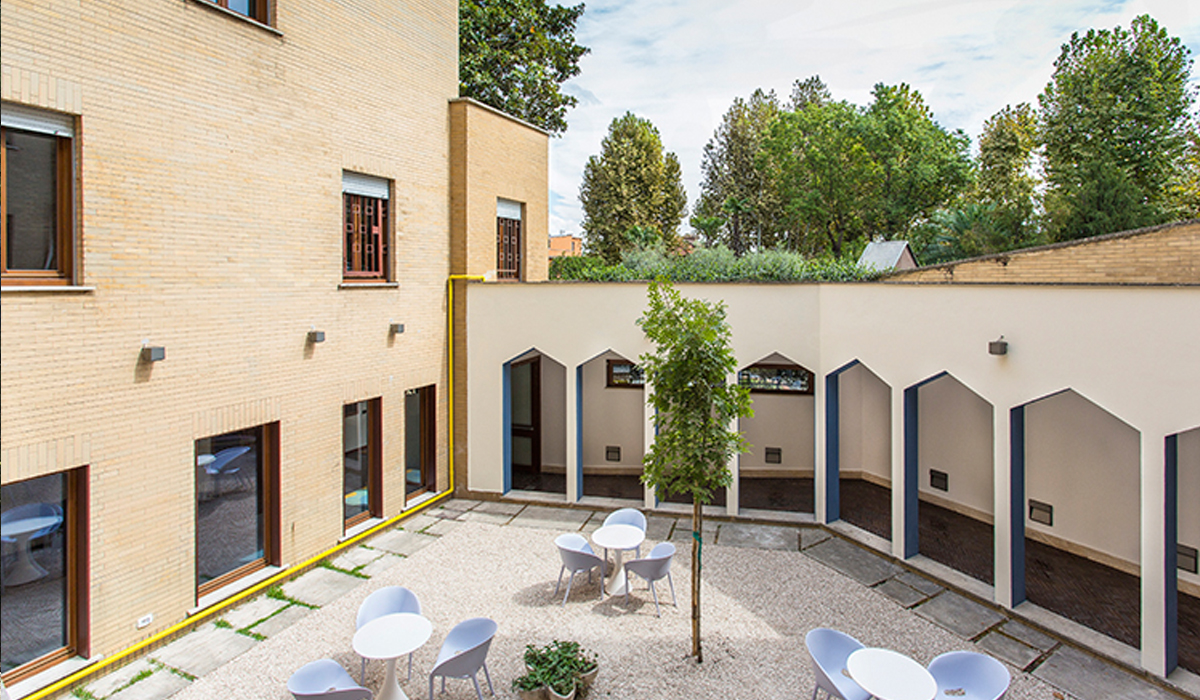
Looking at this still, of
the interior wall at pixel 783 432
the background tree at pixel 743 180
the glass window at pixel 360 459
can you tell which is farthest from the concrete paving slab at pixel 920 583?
the background tree at pixel 743 180

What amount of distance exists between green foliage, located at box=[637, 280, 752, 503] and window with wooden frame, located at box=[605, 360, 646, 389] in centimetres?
714

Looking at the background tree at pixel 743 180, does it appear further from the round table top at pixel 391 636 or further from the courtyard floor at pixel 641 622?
Result: the round table top at pixel 391 636

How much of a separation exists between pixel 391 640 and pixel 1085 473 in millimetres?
9710

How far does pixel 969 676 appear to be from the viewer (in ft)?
17.9

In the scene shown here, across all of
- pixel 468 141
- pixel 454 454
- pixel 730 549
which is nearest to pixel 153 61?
pixel 468 141

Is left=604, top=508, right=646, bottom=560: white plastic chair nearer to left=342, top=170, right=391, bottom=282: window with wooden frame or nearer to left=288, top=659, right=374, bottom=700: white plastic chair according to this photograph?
left=288, top=659, right=374, bottom=700: white plastic chair

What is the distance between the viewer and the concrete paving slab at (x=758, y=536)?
10.0 m

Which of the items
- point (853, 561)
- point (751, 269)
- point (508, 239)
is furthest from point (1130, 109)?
point (853, 561)

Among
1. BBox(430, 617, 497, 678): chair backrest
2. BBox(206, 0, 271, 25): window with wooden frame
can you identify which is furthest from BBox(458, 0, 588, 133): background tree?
BBox(430, 617, 497, 678): chair backrest

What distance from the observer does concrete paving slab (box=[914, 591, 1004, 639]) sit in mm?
7426

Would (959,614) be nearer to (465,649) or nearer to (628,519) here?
(628,519)

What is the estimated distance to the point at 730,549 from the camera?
9867 mm

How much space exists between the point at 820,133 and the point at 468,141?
1418 inches

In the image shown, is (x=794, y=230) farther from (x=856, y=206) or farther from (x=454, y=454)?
(x=454, y=454)
